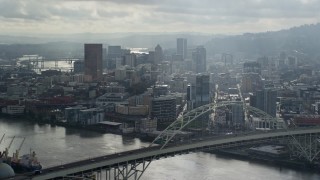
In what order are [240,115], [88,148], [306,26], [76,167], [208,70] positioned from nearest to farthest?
[76,167] < [88,148] < [240,115] < [208,70] < [306,26]

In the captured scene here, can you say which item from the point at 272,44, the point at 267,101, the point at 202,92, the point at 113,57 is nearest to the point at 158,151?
the point at 267,101

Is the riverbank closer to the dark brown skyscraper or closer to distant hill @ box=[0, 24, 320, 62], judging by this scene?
the dark brown skyscraper

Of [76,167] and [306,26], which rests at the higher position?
[306,26]

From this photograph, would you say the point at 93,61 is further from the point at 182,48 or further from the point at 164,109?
the point at 182,48

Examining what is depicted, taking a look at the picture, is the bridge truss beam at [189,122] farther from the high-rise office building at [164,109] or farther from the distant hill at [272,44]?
the distant hill at [272,44]

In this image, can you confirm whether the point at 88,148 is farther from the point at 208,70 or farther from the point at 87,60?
the point at 208,70

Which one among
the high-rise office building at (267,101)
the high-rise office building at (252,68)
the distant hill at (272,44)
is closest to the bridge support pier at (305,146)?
the high-rise office building at (267,101)

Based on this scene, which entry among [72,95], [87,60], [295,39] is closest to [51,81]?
[87,60]
